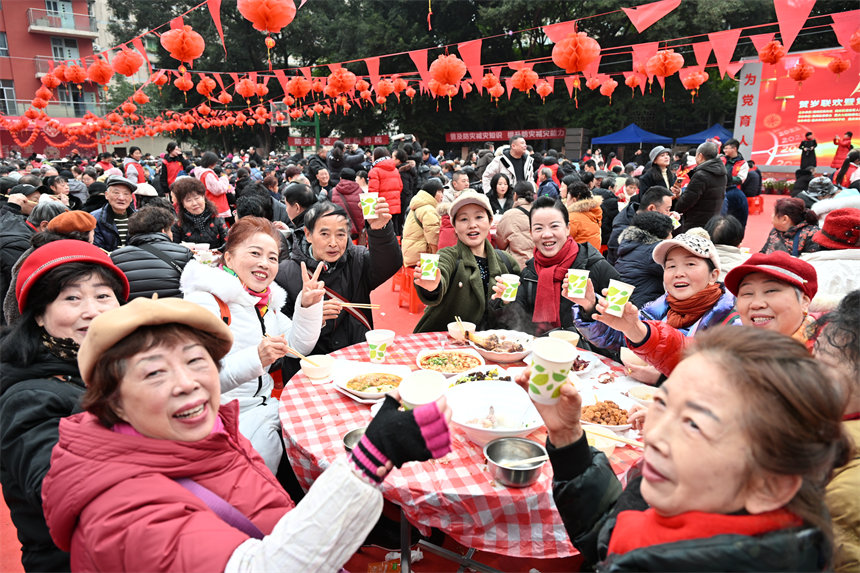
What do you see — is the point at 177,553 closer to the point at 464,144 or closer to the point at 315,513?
the point at 315,513

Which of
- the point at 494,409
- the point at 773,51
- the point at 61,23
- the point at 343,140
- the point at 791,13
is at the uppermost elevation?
the point at 61,23

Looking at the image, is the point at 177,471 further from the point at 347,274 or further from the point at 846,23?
the point at 846,23

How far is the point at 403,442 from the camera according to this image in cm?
121

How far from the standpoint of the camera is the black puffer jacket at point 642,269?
14.5ft

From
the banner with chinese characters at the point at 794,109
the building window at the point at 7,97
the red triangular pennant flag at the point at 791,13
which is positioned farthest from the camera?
the building window at the point at 7,97

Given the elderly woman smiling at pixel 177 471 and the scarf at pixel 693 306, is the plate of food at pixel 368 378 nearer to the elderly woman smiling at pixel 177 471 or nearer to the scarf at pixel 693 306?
the elderly woman smiling at pixel 177 471

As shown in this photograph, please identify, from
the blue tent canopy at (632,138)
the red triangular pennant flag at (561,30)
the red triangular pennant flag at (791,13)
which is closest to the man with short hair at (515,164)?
the red triangular pennant flag at (561,30)

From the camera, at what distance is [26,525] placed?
1.67m

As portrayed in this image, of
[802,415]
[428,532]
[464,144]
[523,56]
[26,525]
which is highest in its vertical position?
[523,56]

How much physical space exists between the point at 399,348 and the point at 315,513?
214cm

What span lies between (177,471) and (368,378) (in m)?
1.35

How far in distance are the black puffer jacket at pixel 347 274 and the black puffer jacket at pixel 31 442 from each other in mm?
1893

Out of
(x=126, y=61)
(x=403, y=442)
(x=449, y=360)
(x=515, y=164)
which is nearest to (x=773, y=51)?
(x=515, y=164)

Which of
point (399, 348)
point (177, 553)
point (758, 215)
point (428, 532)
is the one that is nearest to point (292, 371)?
point (399, 348)
